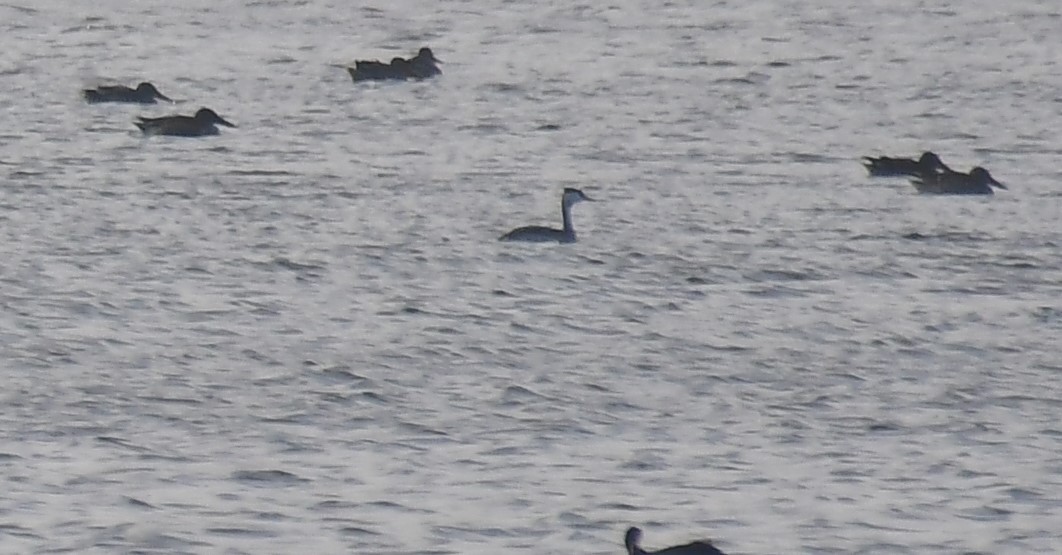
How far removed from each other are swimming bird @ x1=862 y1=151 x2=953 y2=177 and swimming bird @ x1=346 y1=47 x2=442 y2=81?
39.5ft

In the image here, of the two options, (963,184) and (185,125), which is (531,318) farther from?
(185,125)

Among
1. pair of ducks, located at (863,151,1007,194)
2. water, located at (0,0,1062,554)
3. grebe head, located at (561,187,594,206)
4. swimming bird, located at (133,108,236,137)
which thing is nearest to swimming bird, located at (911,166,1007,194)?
pair of ducks, located at (863,151,1007,194)

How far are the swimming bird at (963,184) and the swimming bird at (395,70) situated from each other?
13.0 metres

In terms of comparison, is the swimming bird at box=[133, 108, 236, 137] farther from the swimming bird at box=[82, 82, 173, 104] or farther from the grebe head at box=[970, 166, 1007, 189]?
the grebe head at box=[970, 166, 1007, 189]

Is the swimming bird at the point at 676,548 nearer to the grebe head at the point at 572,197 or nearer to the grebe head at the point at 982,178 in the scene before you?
the grebe head at the point at 572,197

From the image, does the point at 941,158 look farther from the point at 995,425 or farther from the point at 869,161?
the point at 995,425

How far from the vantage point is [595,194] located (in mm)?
29688

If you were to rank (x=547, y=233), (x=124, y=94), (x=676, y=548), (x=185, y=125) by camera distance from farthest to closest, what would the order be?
(x=124, y=94) < (x=185, y=125) < (x=547, y=233) < (x=676, y=548)

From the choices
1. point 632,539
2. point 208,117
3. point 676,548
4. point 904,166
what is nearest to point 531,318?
point 632,539

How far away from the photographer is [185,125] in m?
34.4

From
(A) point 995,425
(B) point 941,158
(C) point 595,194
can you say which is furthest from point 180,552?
(B) point 941,158

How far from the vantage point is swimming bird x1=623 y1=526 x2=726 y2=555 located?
14.1m

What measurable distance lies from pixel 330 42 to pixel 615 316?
2885 centimetres

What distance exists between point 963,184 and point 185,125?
9249 millimetres
